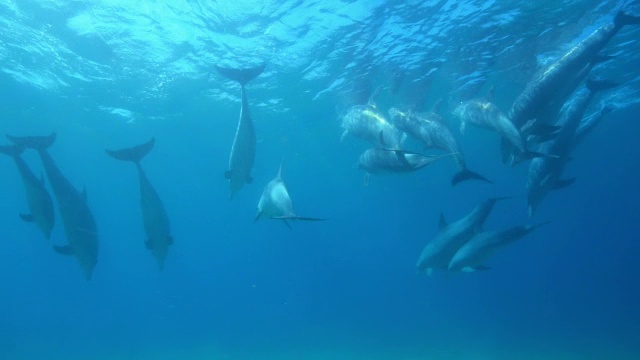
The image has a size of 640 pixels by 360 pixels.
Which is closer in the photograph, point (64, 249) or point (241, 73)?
point (64, 249)

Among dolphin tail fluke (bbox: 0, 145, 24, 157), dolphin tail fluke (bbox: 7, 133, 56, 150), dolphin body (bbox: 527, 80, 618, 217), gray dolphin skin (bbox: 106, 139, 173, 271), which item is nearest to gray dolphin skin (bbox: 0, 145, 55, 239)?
dolphin tail fluke (bbox: 7, 133, 56, 150)

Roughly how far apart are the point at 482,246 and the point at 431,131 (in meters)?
3.47

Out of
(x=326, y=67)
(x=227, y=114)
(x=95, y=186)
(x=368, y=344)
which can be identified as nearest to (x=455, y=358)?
(x=368, y=344)

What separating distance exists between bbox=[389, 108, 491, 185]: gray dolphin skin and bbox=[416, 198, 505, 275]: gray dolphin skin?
5.07 ft

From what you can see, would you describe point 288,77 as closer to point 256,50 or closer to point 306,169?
point 256,50

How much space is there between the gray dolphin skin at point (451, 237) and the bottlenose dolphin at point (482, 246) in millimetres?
372

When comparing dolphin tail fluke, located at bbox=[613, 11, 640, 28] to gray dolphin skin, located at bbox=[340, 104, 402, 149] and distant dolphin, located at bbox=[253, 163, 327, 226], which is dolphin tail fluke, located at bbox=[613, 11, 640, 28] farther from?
distant dolphin, located at bbox=[253, 163, 327, 226]

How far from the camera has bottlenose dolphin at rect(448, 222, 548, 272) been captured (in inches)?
360

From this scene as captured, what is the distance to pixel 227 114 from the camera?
28.8 metres

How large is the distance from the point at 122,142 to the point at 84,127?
4.28 m

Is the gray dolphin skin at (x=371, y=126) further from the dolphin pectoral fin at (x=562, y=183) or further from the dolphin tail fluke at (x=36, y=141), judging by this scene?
the dolphin tail fluke at (x=36, y=141)

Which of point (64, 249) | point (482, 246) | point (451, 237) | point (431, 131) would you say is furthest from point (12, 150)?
point (482, 246)

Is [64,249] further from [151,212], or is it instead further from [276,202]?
[276,202]

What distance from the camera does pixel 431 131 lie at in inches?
452
